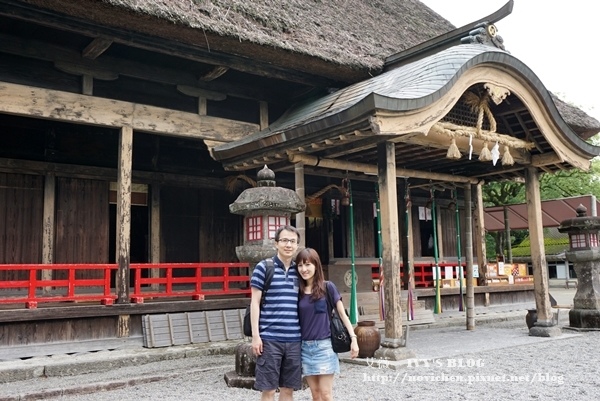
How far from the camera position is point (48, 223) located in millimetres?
8820

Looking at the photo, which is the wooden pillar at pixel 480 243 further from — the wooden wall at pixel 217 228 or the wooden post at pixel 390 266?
the wooden post at pixel 390 266

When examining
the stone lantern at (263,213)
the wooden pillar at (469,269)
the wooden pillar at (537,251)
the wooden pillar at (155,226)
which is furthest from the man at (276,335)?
the wooden pillar at (155,226)

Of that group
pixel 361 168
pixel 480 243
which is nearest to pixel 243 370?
pixel 361 168

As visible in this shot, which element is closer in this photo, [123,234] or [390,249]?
[390,249]

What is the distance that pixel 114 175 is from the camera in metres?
9.61

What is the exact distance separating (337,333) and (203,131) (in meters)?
5.53

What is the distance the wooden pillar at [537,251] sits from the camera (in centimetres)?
864

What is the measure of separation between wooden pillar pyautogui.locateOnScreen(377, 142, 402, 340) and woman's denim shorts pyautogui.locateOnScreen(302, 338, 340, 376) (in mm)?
3056

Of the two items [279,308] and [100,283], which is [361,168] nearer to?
[100,283]

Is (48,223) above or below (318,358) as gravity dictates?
above

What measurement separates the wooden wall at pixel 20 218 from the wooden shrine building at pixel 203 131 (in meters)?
0.02

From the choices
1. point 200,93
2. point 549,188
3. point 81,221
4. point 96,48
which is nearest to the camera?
point 96,48

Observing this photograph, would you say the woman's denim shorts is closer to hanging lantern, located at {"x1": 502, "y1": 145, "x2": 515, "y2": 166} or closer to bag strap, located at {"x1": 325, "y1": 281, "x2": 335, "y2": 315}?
bag strap, located at {"x1": 325, "y1": 281, "x2": 335, "y2": 315}

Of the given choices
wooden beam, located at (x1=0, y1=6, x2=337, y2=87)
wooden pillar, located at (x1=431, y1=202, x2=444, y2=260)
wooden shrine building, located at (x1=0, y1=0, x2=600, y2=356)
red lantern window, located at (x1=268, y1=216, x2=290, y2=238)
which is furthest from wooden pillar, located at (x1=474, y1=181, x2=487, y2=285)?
red lantern window, located at (x1=268, y1=216, x2=290, y2=238)
